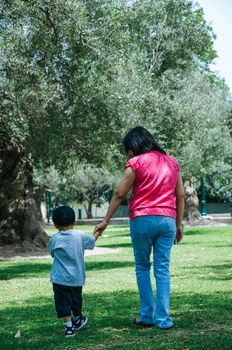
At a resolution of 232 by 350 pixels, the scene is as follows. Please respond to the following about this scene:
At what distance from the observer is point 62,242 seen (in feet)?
22.2

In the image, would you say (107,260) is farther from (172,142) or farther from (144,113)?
(172,142)

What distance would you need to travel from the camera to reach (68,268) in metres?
6.70

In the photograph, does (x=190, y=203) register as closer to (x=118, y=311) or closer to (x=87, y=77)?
(x=87, y=77)

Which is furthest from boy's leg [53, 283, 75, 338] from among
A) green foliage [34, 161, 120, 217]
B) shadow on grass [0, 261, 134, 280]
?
green foliage [34, 161, 120, 217]

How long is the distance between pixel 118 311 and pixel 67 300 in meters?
1.50

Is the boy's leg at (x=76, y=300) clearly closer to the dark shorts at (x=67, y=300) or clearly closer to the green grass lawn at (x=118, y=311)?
the dark shorts at (x=67, y=300)

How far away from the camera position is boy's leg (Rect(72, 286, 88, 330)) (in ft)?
22.1

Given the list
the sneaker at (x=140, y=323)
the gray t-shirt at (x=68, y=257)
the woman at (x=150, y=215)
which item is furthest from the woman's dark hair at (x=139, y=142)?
the sneaker at (x=140, y=323)

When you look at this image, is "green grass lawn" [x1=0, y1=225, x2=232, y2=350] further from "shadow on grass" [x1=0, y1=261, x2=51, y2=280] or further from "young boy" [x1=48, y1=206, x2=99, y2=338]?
"young boy" [x1=48, y1=206, x2=99, y2=338]

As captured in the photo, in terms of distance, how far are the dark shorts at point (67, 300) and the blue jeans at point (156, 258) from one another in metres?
0.65

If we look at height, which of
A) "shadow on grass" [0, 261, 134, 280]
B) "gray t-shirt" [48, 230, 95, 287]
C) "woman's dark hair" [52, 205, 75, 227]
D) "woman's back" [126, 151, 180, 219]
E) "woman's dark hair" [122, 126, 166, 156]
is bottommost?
"shadow on grass" [0, 261, 134, 280]

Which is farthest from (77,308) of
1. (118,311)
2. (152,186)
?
(152,186)

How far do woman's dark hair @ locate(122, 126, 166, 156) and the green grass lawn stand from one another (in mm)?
1800

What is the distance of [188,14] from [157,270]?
21.9 metres
